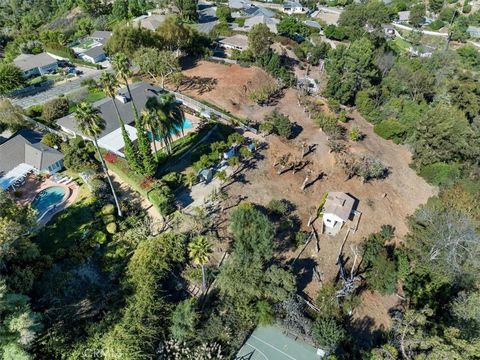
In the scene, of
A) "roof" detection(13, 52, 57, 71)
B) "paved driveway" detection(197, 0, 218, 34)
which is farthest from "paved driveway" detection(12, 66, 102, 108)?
"paved driveway" detection(197, 0, 218, 34)

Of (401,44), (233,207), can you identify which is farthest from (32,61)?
(401,44)

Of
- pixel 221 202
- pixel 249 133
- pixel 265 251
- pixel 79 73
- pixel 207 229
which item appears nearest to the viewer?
pixel 265 251

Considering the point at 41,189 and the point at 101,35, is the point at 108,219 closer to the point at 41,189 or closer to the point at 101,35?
the point at 41,189

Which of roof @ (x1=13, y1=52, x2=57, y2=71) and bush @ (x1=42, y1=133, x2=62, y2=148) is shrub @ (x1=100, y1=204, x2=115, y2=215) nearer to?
bush @ (x1=42, y1=133, x2=62, y2=148)

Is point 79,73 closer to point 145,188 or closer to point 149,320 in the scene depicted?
point 145,188

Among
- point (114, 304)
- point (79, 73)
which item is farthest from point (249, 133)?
point (79, 73)

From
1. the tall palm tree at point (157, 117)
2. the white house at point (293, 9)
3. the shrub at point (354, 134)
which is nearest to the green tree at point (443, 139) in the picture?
the shrub at point (354, 134)
